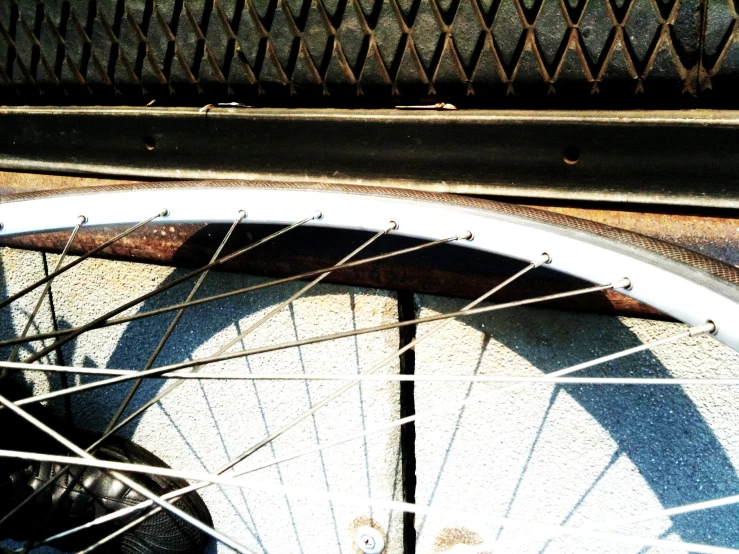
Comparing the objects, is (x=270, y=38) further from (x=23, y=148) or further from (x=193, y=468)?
(x=193, y=468)

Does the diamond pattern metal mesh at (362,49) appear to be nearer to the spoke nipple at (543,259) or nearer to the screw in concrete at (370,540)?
the spoke nipple at (543,259)

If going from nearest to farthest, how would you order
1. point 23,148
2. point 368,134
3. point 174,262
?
1. point 368,134
2. point 174,262
3. point 23,148

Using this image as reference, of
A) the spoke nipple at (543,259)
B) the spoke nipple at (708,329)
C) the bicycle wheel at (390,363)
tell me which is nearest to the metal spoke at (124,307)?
the bicycle wheel at (390,363)

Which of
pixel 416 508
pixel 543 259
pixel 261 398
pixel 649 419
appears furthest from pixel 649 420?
pixel 261 398

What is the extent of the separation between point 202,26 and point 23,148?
395 mm

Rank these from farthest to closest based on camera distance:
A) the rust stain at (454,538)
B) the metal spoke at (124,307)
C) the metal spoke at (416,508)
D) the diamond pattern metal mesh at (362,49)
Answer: the rust stain at (454,538)
the diamond pattern metal mesh at (362,49)
the metal spoke at (124,307)
the metal spoke at (416,508)

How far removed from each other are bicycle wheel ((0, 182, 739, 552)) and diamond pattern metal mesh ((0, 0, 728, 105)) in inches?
6.8

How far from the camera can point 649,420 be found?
81 cm

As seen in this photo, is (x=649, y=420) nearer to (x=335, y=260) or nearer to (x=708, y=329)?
(x=708, y=329)

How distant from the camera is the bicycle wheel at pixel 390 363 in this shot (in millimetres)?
679

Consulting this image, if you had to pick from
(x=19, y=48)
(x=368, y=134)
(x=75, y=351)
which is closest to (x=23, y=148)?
(x=19, y=48)

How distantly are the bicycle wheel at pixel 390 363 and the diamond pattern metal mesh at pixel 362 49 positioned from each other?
17cm

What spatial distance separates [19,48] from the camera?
107 centimetres

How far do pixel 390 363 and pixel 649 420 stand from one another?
1.05 ft
